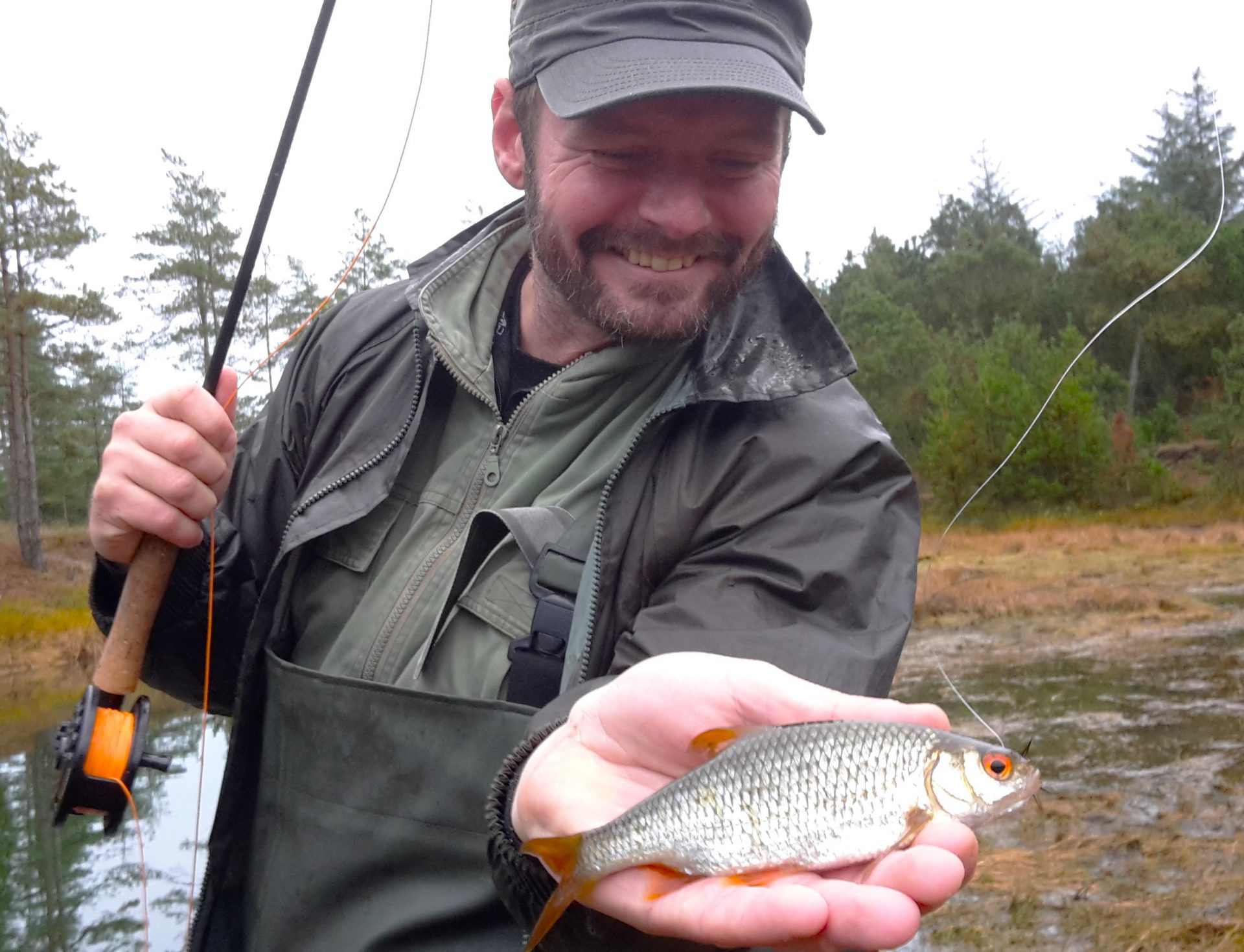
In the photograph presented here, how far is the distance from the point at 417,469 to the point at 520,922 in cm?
114

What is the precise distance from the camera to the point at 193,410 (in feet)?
8.30

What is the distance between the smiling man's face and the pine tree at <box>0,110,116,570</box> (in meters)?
31.2

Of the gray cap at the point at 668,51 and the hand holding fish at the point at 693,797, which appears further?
the gray cap at the point at 668,51

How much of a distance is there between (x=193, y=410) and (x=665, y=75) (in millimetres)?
1332

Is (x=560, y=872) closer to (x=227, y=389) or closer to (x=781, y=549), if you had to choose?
(x=781, y=549)

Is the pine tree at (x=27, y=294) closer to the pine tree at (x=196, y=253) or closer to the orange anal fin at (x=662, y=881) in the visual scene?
the pine tree at (x=196, y=253)

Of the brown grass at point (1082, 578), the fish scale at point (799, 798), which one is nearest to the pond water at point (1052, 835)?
the fish scale at point (799, 798)

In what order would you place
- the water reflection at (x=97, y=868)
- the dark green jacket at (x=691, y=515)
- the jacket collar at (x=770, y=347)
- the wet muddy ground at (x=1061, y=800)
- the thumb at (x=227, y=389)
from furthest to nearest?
the water reflection at (x=97, y=868), the wet muddy ground at (x=1061, y=800), the thumb at (x=227, y=389), the jacket collar at (x=770, y=347), the dark green jacket at (x=691, y=515)

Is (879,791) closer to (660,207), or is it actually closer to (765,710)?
(765,710)

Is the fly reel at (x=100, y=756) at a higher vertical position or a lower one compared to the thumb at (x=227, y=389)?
lower

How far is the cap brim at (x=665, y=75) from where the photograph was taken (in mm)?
2318

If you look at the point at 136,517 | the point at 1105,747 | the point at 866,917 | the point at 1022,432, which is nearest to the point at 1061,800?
the point at 1105,747

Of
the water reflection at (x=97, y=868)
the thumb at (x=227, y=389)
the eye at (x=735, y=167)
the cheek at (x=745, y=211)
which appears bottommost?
the water reflection at (x=97, y=868)

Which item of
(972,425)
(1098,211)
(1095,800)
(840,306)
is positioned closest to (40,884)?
(1095,800)
